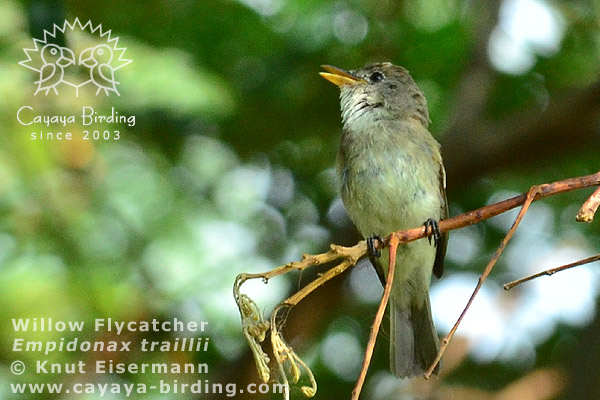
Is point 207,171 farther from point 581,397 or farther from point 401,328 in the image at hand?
point 581,397

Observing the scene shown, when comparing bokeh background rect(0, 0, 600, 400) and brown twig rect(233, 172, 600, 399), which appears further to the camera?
bokeh background rect(0, 0, 600, 400)

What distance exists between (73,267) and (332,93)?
6.01 feet

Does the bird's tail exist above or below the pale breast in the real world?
below

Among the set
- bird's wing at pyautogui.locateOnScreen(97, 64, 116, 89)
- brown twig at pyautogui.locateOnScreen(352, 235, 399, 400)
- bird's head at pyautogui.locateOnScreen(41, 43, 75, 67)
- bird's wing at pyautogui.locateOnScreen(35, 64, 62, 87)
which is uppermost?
bird's head at pyautogui.locateOnScreen(41, 43, 75, 67)

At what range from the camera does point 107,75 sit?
431cm

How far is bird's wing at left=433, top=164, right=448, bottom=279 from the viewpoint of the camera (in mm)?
4176

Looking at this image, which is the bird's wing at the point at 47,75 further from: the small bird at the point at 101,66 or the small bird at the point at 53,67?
the small bird at the point at 101,66

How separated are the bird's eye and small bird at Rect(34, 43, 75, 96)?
5.24 feet

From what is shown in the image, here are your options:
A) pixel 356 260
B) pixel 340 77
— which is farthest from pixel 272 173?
pixel 356 260

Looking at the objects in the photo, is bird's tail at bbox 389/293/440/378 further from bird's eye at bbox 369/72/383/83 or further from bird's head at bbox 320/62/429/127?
bird's eye at bbox 369/72/383/83

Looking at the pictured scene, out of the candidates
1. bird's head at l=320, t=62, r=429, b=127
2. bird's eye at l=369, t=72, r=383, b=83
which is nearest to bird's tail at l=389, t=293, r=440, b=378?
bird's head at l=320, t=62, r=429, b=127

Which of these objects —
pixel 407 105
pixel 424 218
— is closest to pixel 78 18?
pixel 407 105

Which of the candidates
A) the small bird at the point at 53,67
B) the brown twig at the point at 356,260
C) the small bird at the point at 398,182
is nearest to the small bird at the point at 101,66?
the small bird at the point at 53,67

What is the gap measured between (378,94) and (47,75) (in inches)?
67.8
